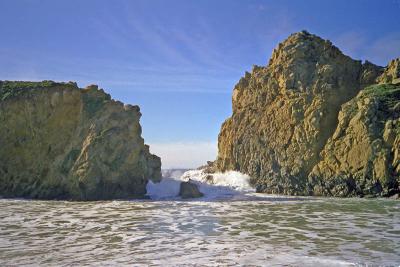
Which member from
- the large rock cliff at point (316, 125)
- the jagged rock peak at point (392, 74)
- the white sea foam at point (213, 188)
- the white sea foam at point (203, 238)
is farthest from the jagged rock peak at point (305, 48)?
the white sea foam at point (203, 238)

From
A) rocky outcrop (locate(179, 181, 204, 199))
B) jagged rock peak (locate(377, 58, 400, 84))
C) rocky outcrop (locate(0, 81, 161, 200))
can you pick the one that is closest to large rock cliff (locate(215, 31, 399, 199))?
jagged rock peak (locate(377, 58, 400, 84))

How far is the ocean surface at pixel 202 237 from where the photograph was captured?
12.1 m

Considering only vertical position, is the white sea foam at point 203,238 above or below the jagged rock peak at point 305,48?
below

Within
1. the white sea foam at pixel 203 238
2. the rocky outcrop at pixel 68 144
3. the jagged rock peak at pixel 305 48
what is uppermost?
the jagged rock peak at pixel 305 48

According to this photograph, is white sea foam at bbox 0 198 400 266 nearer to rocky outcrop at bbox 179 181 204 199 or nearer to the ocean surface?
the ocean surface

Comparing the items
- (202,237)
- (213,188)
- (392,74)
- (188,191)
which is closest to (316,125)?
(392,74)

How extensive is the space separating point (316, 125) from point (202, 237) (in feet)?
93.5

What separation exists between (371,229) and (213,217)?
324 inches

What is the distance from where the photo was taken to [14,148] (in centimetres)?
4028

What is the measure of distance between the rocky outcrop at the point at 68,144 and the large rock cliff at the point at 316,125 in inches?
549

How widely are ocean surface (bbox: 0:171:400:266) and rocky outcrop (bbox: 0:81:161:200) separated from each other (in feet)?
40.2

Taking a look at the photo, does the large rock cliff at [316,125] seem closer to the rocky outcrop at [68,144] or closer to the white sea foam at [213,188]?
the white sea foam at [213,188]

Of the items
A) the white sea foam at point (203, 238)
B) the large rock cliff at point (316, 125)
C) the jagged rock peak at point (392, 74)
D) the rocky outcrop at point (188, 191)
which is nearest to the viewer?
the white sea foam at point (203, 238)

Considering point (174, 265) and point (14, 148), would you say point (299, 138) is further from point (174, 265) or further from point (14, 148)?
point (174, 265)
